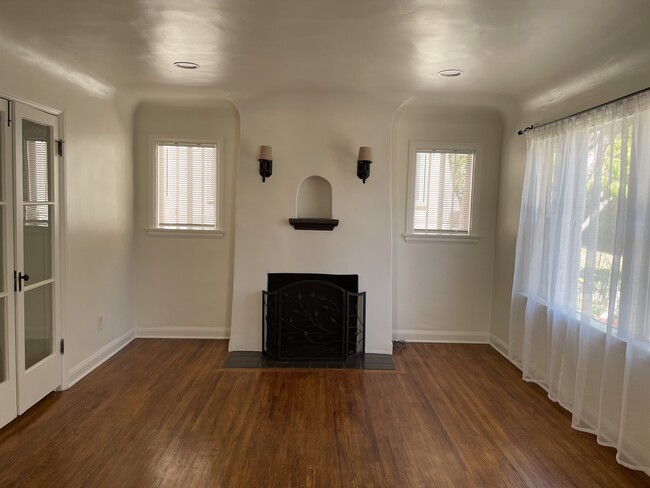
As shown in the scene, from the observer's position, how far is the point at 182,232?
176 inches

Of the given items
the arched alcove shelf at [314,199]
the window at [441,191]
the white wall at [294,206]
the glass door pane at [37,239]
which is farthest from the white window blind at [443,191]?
the glass door pane at [37,239]

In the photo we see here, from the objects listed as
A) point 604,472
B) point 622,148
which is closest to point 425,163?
point 622,148

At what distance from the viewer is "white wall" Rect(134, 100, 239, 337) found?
4.39m

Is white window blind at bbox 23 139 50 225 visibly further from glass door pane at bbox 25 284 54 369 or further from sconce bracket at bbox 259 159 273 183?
sconce bracket at bbox 259 159 273 183

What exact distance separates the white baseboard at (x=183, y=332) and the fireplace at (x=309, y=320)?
28.3 inches

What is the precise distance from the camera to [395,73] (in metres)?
3.22

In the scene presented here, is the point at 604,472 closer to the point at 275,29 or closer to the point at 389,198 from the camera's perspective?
the point at 389,198

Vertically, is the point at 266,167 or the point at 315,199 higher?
the point at 266,167

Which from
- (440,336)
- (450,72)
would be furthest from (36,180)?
(440,336)

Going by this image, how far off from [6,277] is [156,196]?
6.29ft

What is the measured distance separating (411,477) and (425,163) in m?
3.08

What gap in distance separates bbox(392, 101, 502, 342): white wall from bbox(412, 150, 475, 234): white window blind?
120 mm

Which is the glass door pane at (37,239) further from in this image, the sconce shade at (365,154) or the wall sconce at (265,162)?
the sconce shade at (365,154)

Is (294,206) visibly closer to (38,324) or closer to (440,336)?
(440,336)
